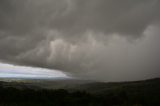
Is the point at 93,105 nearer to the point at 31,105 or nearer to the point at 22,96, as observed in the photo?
the point at 31,105

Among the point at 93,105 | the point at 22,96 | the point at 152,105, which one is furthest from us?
the point at 22,96

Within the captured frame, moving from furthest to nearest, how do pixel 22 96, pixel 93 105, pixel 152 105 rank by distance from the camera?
1. pixel 22 96
2. pixel 93 105
3. pixel 152 105

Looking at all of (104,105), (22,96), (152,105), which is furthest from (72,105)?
(22,96)

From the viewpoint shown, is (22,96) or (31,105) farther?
(22,96)

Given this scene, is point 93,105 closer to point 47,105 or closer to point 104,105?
point 104,105

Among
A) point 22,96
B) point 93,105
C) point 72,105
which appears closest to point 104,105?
point 93,105

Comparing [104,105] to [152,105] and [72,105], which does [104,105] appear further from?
[152,105]

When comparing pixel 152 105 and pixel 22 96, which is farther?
pixel 22 96
